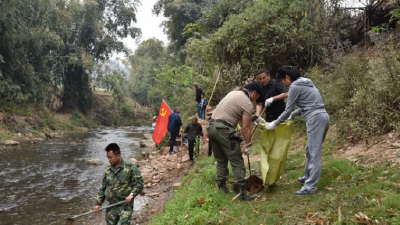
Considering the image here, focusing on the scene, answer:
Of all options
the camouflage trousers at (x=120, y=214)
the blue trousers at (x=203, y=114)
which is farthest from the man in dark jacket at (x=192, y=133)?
the camouflage trousers at (x=120, y=214)

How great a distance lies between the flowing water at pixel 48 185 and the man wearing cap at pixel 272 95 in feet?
11.5

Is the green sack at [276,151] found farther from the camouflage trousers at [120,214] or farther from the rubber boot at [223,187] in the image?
the camouflage trousers at [120,214]

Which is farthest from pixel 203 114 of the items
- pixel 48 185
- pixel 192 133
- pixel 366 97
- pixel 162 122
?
pixel 366 97

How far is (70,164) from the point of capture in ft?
39.9

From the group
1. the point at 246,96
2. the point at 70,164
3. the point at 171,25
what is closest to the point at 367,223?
the point at 246,96

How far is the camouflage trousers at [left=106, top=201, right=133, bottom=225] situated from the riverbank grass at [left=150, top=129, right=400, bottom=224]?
764 millimetres

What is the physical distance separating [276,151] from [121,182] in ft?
7.38

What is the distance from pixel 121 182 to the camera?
4242 mm

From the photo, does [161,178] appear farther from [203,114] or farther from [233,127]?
[203,114]

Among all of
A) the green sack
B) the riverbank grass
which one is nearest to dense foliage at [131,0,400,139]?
the riverbank grass

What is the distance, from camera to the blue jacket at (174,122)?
430 inches

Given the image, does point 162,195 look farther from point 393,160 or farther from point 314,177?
point 393,160

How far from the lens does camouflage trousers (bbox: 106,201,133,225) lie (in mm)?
4102

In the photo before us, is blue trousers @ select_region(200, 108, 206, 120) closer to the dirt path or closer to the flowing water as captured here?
the dirt path
